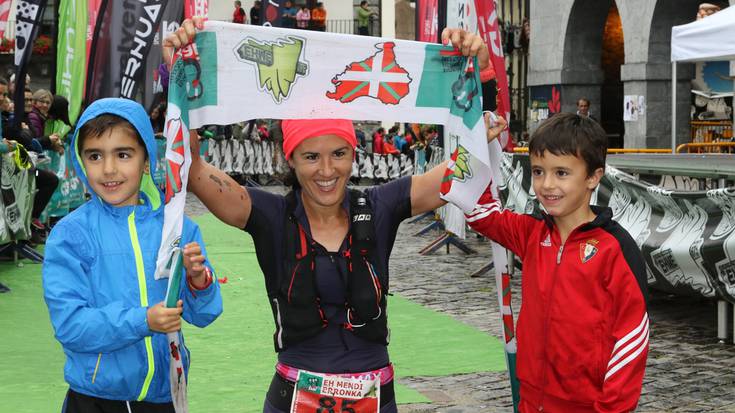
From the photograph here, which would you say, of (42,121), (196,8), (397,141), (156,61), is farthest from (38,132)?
(397,141)

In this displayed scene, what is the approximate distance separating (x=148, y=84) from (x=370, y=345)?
531 inches

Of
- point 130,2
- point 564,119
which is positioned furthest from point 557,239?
point 130,2

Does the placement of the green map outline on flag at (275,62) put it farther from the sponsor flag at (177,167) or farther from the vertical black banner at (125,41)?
the vertical black banner at (125,41)

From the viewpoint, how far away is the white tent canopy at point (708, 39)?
488 inches

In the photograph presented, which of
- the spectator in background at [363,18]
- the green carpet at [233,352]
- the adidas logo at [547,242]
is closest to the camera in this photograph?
the adidas logo at [547,242]

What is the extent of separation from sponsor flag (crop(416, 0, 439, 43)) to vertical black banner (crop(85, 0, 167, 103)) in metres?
3.57

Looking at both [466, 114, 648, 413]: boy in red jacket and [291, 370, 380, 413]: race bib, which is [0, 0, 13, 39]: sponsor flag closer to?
[466, 114, 648, 413]: boy in red jacket

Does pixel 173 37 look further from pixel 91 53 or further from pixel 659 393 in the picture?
pixel 91 53

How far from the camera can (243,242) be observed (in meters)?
15.3

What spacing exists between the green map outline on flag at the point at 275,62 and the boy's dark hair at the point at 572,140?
0.82m

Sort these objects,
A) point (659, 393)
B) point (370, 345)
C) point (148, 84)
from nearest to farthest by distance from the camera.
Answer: point (370, 345) < point (659, 393) < point (148, 84)

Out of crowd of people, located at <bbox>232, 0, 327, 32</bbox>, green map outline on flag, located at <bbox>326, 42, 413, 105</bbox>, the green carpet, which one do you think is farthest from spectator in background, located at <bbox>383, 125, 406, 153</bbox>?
green map outline on flag, located at <bbox>326, 42, 413, 105</bbox>

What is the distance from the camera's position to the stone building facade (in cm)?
2272

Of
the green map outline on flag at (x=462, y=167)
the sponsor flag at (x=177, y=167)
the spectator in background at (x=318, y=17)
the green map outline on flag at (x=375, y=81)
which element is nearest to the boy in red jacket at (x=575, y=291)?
the green map outline on flag at (x=462, y=167)
